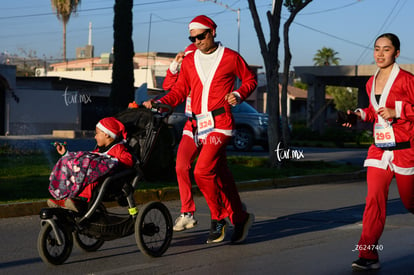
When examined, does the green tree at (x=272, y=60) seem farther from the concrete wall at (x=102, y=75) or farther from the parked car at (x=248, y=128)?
the concrete wall at (x=102, y=75)

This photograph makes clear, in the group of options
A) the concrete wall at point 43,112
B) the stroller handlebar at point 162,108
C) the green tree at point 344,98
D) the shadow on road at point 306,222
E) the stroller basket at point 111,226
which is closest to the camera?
the stroller basket at point 111,226

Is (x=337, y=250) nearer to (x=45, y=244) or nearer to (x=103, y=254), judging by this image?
(x=103, y=254)

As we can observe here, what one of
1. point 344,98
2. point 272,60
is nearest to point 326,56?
point 344,98

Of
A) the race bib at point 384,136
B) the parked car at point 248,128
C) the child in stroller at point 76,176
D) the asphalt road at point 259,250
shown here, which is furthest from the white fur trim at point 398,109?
the parked car at point 248,128

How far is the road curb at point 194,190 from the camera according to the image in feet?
31.2

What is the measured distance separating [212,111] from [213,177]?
617 millimetres

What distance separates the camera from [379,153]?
6172mm

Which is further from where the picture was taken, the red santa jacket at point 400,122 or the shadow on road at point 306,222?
the shadow on road at point 306,222

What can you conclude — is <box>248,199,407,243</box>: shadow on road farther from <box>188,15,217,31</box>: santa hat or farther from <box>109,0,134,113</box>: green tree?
<box>109,0,134,113</box>: green tree

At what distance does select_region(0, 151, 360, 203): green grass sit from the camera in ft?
35.7

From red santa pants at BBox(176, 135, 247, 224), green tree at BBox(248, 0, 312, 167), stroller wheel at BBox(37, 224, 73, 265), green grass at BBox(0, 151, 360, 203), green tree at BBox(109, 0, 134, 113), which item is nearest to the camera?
stroller wheel at BBox(37, 224, 73, 265)

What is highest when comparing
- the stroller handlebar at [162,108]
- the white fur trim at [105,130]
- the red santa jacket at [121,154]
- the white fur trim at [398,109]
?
the white fur trim at [398,109]

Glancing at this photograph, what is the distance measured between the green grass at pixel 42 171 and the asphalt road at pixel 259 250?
1501 mm

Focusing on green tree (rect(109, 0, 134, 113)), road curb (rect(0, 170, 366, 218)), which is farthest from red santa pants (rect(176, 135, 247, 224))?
green tree (rect(109, 0, 134, 113))
